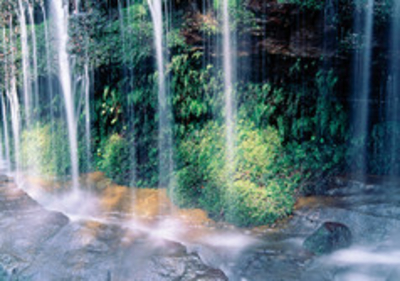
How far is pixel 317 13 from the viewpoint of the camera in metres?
6.95

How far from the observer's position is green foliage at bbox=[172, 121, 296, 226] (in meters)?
6.91

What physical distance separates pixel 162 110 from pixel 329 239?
5410 mm

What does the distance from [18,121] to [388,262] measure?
45.9 feet

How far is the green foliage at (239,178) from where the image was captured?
6.91m

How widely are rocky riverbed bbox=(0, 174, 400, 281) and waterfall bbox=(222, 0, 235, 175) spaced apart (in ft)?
5.33

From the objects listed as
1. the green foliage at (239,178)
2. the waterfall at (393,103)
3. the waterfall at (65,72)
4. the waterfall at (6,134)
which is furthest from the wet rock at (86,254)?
Result: the waterfall at (6,134)

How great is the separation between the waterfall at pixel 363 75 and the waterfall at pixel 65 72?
26.3 ft

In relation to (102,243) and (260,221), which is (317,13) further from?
(102,243)

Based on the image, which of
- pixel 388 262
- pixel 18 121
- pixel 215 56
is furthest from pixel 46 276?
pixel 18 121

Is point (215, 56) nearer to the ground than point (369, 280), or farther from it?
farther from it

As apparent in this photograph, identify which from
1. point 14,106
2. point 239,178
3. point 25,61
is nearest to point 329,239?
point 239,178

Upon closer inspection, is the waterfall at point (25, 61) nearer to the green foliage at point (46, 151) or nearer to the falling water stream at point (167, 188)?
the falling water stream at point (167, 188)

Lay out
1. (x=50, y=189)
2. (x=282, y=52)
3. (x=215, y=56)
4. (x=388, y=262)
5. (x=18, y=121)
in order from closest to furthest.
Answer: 1. (x=388, y=262)
2. (x=282, y=52)
3. (x=215, y=56)
4. (x=50, y=189)
5. (x=18, y=121)

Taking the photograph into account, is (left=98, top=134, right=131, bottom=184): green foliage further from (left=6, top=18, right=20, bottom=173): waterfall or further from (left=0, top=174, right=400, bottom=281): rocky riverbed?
(left=6, top=18, right=20, bottom=173): waterfall
